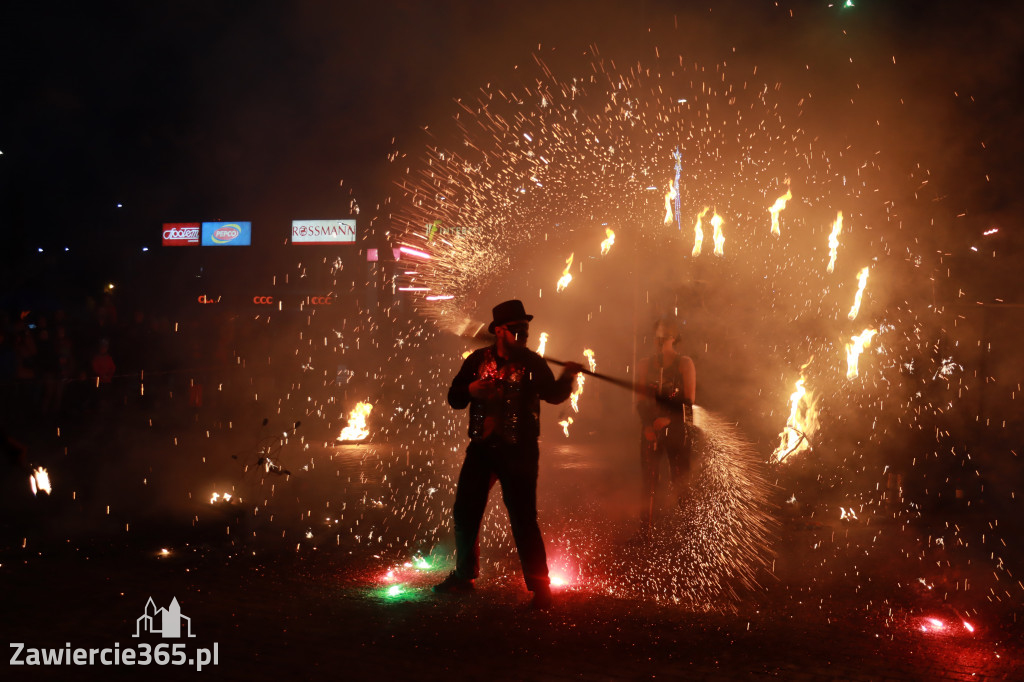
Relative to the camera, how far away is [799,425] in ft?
30.2

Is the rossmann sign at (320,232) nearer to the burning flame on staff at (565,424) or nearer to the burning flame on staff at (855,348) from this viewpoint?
the burning flame on staff at (565,424)

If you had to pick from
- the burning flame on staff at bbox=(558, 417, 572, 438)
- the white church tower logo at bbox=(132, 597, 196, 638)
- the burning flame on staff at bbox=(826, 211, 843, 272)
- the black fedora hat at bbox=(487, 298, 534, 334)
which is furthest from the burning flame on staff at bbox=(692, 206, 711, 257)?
the white church tower logo at bbox=(132, 597, 196, 638)

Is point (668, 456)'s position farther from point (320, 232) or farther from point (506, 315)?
point (320, 232)

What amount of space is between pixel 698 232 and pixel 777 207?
227 centimetres

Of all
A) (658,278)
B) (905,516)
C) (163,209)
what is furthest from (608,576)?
(163,209)

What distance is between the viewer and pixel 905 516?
6449mm

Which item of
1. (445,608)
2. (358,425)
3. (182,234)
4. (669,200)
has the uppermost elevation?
(182,234)

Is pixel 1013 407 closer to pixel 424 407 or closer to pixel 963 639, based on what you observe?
pixel 963 639

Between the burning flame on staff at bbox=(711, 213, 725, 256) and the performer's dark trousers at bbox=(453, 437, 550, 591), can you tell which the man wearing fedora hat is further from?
the burning flame on staff at bbox=(711, 213, 725, 256)

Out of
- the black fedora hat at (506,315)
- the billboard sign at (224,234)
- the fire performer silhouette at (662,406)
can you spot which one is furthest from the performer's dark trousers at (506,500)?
the billboard sign at (224,234)

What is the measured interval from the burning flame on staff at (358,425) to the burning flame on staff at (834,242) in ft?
20.1

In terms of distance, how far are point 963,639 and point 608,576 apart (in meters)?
1.83

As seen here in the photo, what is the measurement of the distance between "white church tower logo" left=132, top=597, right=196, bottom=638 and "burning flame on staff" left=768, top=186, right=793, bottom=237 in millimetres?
7852

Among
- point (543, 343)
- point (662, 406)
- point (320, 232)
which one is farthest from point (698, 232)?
point (320, 232)
